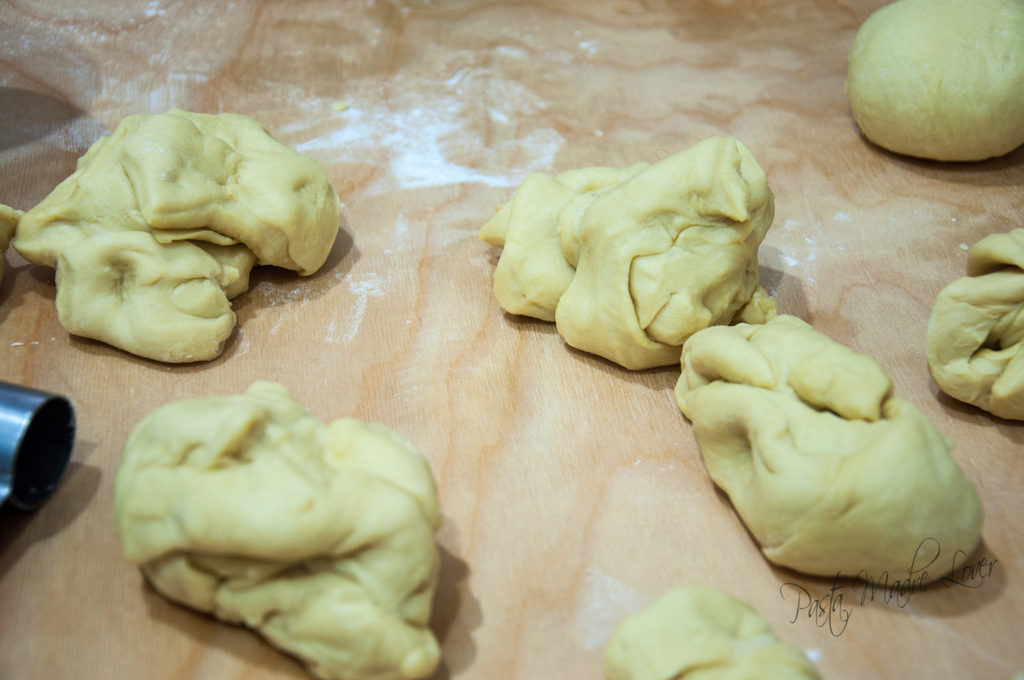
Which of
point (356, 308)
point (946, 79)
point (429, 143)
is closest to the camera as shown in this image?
point (356, 308)

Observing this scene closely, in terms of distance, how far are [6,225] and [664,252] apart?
171 centimetres

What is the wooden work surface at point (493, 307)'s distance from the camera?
5.74ft

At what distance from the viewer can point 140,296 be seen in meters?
2.11

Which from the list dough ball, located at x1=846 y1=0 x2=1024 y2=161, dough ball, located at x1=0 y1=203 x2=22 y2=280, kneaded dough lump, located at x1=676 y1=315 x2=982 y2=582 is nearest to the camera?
kneaded dough lump, located at x1=676 y1=315 x2=982 y2=582

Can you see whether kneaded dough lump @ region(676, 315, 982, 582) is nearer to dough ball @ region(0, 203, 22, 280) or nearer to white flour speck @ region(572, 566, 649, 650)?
white flour speck @ region(572, 566, 649, 650)

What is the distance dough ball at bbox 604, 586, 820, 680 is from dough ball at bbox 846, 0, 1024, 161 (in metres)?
1.87

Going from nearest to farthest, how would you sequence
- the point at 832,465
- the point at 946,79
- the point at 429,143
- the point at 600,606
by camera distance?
the point at 832,465 → the point at 600,606 → the point at 946,79 → the point at 429,143

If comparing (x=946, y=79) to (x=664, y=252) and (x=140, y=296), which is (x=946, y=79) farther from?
(x=140, y=296)

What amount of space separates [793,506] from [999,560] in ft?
1.85

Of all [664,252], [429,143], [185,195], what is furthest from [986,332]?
[185,195]

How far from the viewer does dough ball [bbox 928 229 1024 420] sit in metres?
2.03

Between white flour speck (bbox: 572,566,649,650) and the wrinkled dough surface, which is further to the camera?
the wrinkled dough surface

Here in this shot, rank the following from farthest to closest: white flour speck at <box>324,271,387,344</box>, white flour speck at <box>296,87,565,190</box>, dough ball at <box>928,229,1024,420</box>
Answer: white flour speck at <box>296,87,565,190</box> → white flour speck at <box>324,271,387,344</box> → dough ball at <box>928,229,1024,420</box>

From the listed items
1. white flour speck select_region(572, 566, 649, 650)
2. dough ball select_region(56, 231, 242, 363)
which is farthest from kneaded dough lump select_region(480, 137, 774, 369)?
dough ball select_region(56, 231, 242, 363)
